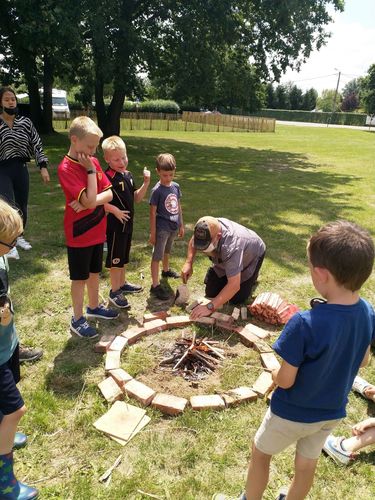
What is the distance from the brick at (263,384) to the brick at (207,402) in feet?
0.99

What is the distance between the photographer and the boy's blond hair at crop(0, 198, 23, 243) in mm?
1925

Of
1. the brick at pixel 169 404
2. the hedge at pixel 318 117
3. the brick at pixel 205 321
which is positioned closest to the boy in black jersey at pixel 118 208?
the brick at pixel 205 321

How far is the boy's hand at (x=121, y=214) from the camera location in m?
3.76

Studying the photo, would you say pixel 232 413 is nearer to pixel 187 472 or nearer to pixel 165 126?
pixel 187 472

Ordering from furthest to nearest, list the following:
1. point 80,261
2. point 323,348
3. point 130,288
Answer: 1. point 130,288
2. point 80,261
3. point 323,348

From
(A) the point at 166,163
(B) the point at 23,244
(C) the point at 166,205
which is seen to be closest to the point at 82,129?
(A) the point at 166,163

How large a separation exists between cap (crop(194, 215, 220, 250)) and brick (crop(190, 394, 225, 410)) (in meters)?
1.28

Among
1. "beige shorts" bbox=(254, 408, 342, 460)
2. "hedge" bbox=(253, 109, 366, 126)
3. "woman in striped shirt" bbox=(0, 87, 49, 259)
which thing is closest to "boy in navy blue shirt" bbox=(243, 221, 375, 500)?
"beige shorts" bbox=(254, 408, 342, 460)

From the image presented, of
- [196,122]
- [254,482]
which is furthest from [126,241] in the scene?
[196,122]

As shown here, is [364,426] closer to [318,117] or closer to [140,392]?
[140,392]

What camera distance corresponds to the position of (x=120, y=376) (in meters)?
3.11

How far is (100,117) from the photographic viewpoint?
18266 mm

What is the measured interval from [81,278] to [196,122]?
35.0m

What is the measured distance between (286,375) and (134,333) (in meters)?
2.16
